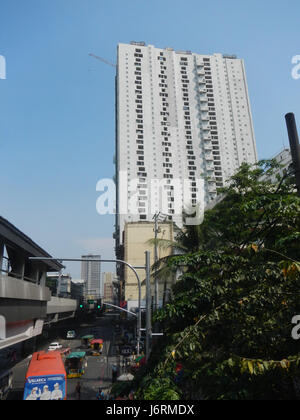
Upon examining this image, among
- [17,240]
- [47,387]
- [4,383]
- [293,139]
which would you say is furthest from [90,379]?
[293,139]

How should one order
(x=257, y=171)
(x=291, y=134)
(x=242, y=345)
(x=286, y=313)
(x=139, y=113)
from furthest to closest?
1. (x=139, y=113)
2. (x=257, y=171)
3. (x=242, y=345)
4. (x=286, y=313)
5. (x=291, y=134)

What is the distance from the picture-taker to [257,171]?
1730 centimetres

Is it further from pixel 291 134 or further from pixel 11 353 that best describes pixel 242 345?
pixel 11 353

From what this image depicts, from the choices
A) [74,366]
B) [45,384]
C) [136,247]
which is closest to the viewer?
[45,384]

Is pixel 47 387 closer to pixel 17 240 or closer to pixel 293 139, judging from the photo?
pixel 17 240

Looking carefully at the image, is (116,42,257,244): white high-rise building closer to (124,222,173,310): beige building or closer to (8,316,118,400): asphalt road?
(124,222,173,310): beige building

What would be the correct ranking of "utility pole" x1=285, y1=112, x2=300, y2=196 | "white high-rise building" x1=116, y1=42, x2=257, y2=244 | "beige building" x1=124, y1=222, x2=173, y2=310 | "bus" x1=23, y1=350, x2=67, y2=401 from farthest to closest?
"white high-rise building" x1=116, y1=42, x2=257, y2=244
"beige building" x1=124, y1=222, x2=173, y2=310
"bus" x1=23, y1=350, x2=67, y2=401
"utility pole" x1=285, y1=112, x2=300, y2=196

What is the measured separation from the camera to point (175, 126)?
9919cm

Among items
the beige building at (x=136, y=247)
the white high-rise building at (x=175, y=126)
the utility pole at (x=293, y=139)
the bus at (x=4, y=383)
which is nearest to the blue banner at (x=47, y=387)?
the bus at (x=4, y=383)

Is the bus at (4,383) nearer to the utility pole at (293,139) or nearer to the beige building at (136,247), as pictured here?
the utility pole at (293,139)

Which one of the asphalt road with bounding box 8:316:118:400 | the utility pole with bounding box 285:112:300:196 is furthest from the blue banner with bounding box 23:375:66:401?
the utility pole with bounding box 285:112:300:196

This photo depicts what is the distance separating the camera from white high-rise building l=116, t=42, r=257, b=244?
90375 mm
